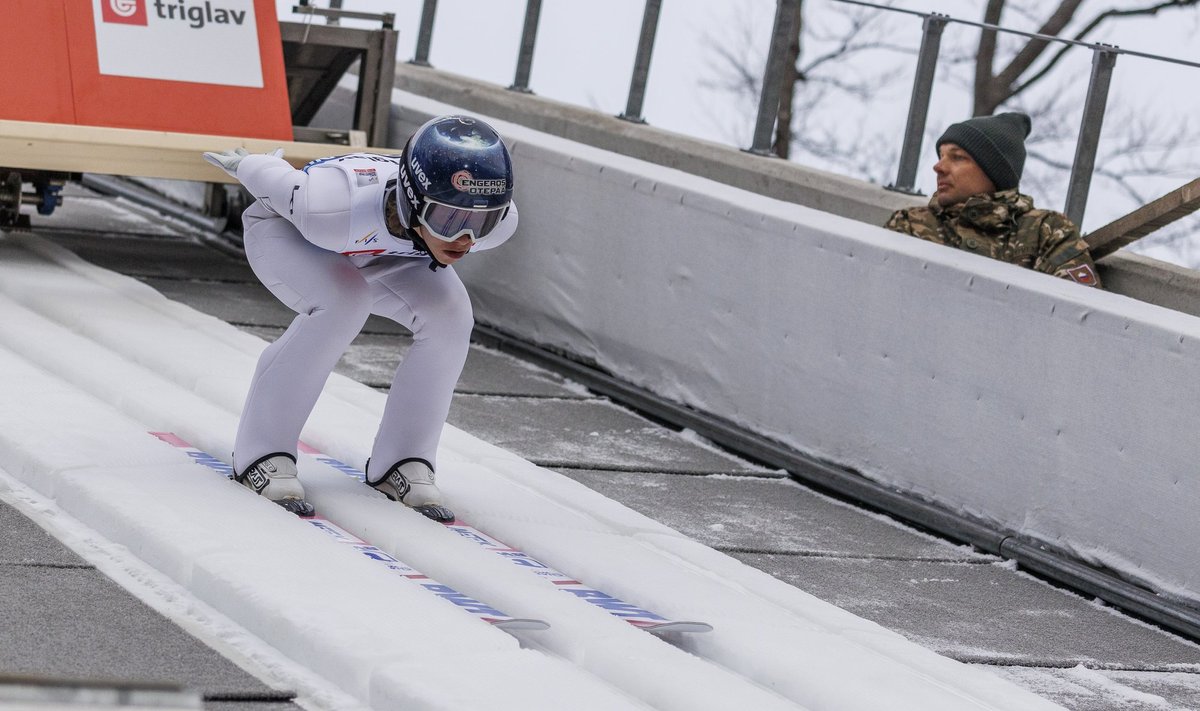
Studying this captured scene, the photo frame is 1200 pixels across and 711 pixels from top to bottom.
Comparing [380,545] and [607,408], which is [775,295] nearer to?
[607,408]

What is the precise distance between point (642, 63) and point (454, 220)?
5.86m

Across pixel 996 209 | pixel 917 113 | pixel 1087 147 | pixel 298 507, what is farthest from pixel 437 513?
pixel 917 113

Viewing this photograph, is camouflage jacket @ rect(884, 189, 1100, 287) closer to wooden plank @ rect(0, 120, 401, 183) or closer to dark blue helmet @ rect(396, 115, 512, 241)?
dark blue helmet @ rect(396, 115, 512, 241)

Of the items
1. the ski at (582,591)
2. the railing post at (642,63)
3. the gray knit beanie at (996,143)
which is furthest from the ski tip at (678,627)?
the railing post at (642,63)

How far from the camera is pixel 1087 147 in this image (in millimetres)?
7863

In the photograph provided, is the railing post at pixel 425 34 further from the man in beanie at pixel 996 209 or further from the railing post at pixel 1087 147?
the man in beanie at pixel 996 209

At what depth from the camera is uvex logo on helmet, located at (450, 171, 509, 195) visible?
4781 mm

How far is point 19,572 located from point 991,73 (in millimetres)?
6887

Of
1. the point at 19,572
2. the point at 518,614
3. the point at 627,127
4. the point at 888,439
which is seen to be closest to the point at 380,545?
the point at 518,614

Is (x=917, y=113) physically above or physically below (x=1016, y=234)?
above

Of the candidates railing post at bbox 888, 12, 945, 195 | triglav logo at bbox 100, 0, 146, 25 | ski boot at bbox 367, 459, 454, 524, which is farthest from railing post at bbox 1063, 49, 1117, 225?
triglav logo at bbox 100, 0, 146, 25

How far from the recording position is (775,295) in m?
7.45

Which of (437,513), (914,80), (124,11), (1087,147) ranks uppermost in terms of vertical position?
(914,80)

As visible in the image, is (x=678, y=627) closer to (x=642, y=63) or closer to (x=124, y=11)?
(x=124, y=11)
